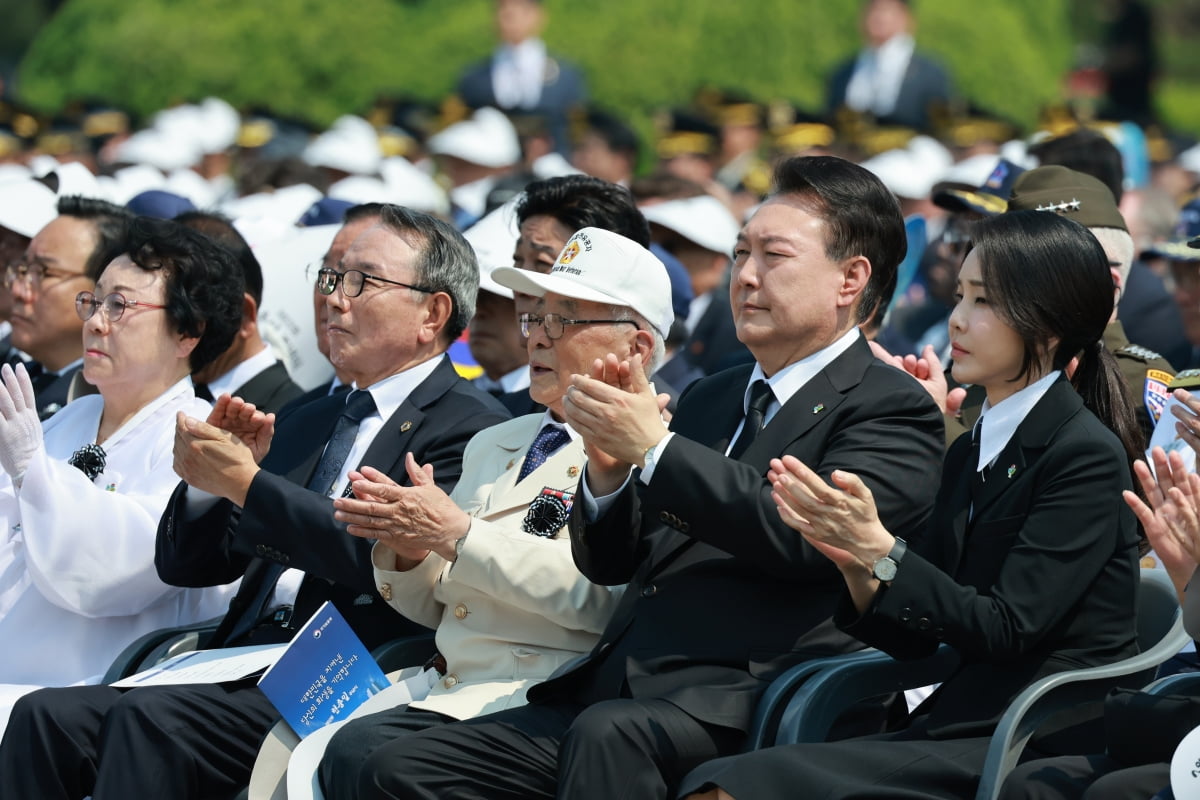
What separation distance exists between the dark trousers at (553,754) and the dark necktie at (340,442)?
1.21 m

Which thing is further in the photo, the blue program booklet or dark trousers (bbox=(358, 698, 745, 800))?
the blue program booklet

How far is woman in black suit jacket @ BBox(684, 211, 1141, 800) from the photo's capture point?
3842 millimetres

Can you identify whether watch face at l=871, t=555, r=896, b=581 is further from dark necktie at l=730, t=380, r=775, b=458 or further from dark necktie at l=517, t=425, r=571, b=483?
dark necktie at l=517, t=425, r=571, b=483

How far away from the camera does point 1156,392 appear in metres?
5.30

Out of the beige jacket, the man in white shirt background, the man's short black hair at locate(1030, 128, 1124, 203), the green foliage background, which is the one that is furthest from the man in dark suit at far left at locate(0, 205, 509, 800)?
the green foliage background

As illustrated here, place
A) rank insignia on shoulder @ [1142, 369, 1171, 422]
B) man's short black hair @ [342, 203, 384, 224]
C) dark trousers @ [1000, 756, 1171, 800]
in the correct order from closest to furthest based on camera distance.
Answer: dark trousers @ [1000, 756, 1171, 800], rank insignia on shoulder @ [1142, 369, 1171, 422], man's short black hair @ [342, 203, 384, 224]

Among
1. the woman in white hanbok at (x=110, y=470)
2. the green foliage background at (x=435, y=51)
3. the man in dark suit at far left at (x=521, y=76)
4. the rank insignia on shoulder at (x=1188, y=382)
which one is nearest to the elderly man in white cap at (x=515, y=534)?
the woman in white hanbok at (x=110, y=470)

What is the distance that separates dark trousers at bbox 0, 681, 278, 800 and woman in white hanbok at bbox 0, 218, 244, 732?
0.29m

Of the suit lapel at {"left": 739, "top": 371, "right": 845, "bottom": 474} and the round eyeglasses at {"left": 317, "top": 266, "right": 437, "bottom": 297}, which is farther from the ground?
the round eyeglasses at {"left": 317, "top": 266, "right": 437, "bottom": 297}

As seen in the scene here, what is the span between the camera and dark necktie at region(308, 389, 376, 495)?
5.42 metres

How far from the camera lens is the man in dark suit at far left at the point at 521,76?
1542 cm

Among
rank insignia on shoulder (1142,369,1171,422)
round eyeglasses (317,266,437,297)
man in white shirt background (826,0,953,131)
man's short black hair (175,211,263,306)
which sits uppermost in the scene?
man in white shirt background (826,0,953,131)

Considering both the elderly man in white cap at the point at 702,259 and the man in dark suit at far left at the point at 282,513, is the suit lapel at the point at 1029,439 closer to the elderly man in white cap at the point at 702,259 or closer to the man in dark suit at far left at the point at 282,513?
the man in dark suit at far left at the point at 282,513

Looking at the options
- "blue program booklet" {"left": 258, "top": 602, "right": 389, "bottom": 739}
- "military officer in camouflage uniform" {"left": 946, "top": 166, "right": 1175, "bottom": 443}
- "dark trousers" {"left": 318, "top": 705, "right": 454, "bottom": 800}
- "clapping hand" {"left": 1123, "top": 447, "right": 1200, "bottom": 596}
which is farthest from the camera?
"military officer in camouflage uniform" {"left": 946, "top": 166, "right": 1175, "bottom": 443}
